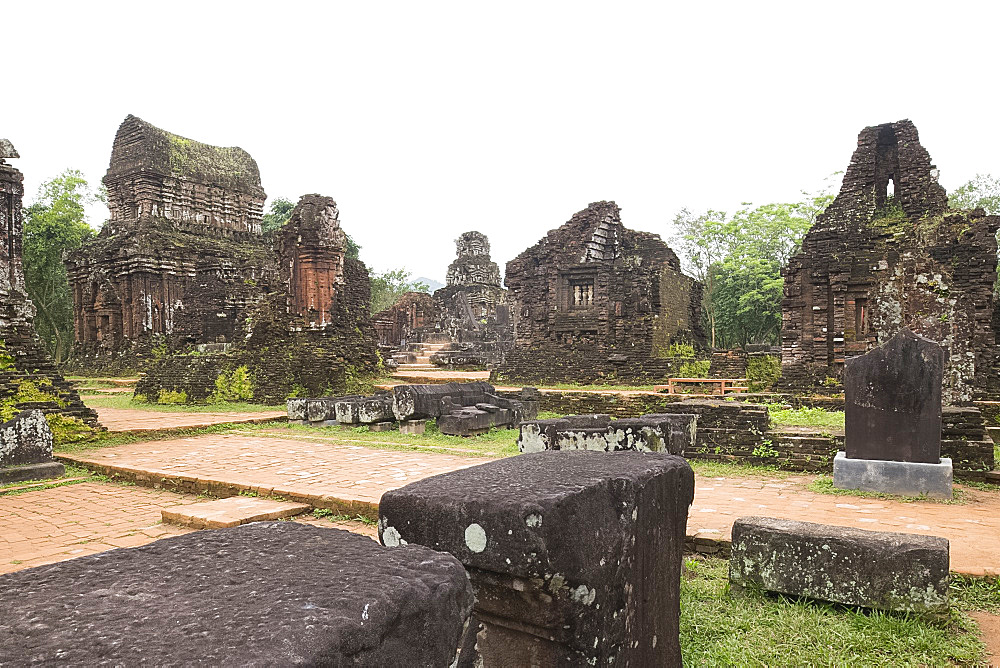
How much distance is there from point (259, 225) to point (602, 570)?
93.1ft

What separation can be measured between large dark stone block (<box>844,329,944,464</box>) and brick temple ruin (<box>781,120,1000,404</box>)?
7.48 m

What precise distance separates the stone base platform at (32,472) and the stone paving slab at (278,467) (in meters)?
0.42

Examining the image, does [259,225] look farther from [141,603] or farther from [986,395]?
[141,603]

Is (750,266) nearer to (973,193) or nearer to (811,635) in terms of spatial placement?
(973,193)

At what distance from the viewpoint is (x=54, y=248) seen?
28203 mm

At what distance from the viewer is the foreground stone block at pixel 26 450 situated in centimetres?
700

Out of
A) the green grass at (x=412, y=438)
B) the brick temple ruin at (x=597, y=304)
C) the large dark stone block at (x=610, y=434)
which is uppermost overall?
the brick temple ruin at (x=597, y=304)

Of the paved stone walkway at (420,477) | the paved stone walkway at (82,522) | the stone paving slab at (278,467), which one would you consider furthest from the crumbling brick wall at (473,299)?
the paved stone walkway at (82,522)

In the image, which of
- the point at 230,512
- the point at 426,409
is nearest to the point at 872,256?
the point at 426,409

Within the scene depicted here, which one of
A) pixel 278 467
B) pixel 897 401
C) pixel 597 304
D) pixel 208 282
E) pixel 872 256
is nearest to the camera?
pixel 897 401

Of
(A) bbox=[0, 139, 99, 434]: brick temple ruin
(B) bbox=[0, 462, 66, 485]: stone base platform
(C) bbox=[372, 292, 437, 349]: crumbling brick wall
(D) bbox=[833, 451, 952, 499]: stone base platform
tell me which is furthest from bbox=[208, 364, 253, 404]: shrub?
(D) bbox=[833, 451, 952, 499]: stone base platform

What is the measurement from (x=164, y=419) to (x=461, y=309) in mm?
20065

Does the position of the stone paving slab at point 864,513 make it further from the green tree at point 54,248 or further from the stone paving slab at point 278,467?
the green tree at point 54,248

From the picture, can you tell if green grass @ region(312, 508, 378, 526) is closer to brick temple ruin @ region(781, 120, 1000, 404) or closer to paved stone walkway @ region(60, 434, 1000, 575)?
paved stone walkway @ region(60, 434, 1000, 575)
